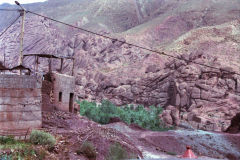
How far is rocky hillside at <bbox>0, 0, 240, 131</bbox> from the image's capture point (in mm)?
42969

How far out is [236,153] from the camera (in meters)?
25.6

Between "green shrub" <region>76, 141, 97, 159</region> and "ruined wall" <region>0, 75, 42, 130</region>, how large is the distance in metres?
2.17

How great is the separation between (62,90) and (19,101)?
323 inches

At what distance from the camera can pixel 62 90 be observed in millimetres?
20734

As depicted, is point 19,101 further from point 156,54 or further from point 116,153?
point 156,54

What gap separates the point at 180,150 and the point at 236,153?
216 inches

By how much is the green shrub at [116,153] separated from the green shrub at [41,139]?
249 centimetres

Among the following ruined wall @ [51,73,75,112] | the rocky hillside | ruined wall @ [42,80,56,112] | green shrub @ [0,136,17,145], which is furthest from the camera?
the rocky hillside

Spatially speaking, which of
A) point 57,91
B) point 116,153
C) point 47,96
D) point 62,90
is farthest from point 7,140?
point 62,90

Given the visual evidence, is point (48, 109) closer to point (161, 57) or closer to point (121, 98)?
point (121, 98)

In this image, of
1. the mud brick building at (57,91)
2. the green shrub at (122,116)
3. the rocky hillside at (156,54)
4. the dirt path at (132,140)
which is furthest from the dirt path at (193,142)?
the rocky hillside at (156,54)

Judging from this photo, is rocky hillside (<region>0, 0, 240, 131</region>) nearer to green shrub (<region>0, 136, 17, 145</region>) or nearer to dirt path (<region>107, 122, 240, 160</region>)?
dirt path (<region>107, 122, 240, 160</region>)

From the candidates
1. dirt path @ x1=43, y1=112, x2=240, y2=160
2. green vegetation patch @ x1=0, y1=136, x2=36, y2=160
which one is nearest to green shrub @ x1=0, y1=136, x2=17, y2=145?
green vegetation patch @ x1=0, y1=136, x2=36, y2=160

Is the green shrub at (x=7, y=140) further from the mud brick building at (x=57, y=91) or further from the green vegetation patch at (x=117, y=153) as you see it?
the mud brick building at (x=57, y=91)
